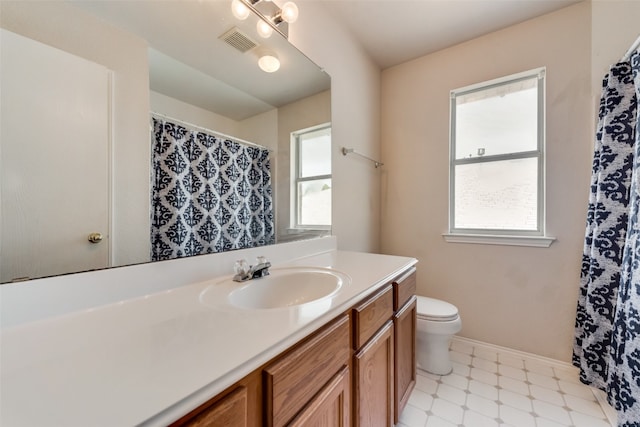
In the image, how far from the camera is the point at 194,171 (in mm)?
980

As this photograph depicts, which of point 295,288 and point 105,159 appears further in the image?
point 295,288

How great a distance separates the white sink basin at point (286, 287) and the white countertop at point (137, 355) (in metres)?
0.15

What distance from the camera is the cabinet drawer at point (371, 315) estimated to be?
0.84 meters

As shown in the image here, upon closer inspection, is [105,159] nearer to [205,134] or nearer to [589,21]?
[205,134]

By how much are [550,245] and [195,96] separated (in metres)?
2.32

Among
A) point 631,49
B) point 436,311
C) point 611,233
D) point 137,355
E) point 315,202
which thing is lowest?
point 436,311

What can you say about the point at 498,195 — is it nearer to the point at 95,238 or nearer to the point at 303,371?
the point at 303,371

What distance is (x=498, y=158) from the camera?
1938 millimetres

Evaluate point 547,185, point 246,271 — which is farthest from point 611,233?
point 246,271

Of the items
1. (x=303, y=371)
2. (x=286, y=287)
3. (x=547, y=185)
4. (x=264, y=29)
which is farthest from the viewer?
(x=547, y=185)

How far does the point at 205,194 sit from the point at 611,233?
2143mm

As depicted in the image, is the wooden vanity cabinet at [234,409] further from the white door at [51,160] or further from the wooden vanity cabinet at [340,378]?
the white door at [51,160]

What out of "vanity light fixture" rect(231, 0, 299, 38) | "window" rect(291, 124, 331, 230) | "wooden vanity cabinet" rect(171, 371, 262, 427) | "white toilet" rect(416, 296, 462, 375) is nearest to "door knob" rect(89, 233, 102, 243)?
"wooden vanity cabinet" rect(171, 371, 262, 427)

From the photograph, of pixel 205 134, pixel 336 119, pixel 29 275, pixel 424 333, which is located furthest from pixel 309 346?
pixel 336 119
